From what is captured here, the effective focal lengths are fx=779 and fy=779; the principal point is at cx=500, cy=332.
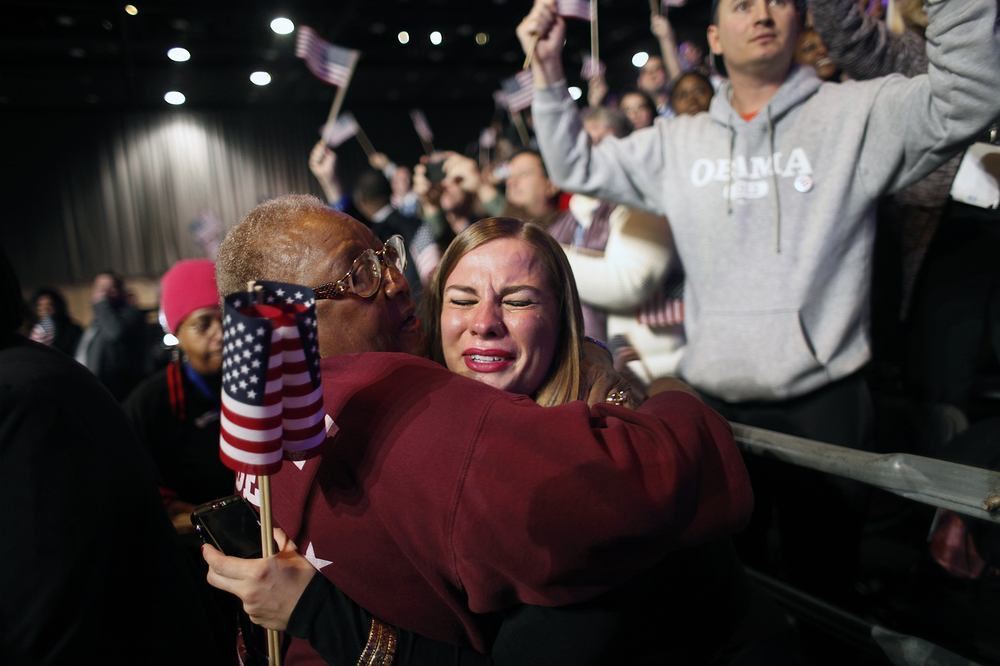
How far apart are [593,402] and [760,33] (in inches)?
50.7

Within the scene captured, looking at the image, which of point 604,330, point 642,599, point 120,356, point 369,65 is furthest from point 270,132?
point 642,599

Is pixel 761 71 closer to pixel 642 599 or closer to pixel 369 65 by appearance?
pixel 642 599

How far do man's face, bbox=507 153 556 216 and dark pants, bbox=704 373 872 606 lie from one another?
80.3 inches

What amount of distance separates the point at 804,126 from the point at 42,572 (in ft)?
7.63

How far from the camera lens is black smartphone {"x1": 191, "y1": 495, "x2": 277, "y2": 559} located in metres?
1.52

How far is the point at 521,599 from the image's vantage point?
4.31 ft

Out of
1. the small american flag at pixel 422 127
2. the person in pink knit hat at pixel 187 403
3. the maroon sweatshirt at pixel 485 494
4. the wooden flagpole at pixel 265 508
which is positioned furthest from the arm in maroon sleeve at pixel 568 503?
the small american flag at pixel 422 127

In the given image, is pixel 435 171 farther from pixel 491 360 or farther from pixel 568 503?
pixel 568 503

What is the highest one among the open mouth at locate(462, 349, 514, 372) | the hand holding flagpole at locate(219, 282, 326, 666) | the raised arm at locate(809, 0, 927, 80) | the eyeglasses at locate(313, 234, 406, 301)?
the raised arm at locate(809, 0, 927, 80)

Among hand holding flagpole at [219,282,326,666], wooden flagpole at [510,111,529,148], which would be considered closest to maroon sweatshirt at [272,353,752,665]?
hand holding flagpole at [219,282,326,666]

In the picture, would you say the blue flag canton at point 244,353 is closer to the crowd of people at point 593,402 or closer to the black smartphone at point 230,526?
the crowd of people at point 593,402

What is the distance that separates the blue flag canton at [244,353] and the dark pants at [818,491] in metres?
1.63

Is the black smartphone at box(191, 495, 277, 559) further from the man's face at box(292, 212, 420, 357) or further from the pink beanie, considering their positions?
the pink beanie

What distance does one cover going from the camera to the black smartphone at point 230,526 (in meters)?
1.52
